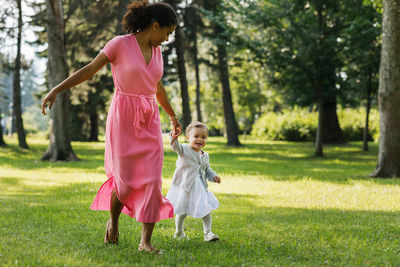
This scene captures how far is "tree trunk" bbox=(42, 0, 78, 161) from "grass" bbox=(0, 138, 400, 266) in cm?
559

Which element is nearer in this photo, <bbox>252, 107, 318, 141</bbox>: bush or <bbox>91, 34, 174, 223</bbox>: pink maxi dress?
<bbox>91, 34, 174, 223</bbox>: pink maxi dress

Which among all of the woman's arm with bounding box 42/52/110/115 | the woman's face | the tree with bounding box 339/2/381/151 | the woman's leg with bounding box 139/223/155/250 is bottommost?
the woman's leg with bounding box 139/223/155/250

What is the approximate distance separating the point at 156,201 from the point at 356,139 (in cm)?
3327

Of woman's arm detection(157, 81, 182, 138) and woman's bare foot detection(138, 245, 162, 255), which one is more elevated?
woman's arm detection(157, 81, 182, 138)

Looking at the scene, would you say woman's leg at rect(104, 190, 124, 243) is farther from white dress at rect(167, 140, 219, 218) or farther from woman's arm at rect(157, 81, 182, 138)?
woman's arm at rect(157, 81, 182, 138)

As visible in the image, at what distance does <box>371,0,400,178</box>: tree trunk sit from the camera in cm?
1097

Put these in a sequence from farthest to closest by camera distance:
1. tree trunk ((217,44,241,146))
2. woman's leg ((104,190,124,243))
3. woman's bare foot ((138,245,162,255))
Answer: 1. tree trunk ((217,44,241,146))
2. woman's leg ((104,190,124,243))
3. woman's bare foot ((138,245,162,255))

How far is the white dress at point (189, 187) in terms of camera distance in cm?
490

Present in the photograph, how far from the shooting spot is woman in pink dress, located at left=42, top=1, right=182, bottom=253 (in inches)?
165

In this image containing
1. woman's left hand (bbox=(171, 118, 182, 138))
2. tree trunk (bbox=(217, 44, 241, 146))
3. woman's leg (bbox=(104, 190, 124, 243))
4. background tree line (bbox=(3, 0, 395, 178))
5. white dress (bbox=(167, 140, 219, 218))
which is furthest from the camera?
tree trunk (bbox=(217, 44, 241, 146))

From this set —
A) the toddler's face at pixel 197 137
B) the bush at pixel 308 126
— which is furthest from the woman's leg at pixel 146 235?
the bush at pixel 308 126

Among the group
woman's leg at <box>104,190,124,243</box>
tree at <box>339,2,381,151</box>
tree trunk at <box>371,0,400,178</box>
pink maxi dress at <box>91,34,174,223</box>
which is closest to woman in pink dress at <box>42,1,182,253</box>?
pink maxi dress at <box>91,34,174,223</box>

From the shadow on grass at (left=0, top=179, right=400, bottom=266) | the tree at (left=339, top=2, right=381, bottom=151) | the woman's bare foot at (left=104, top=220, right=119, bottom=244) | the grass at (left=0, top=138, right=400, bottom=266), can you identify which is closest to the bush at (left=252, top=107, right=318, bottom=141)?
the tree at (left=339, top=2, right=381, bottom=151)

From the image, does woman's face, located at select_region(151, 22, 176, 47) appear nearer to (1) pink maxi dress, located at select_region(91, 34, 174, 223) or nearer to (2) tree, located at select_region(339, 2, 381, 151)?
(1) pink maxi dress, located at select_region(91, 34, 174, 223)
